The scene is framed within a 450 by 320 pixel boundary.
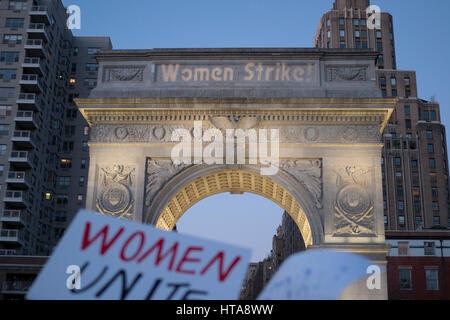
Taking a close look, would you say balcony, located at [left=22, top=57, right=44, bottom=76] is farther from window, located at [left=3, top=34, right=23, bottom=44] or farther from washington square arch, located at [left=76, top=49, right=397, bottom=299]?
washington square arch, located at [left=76, top=49, right=397, bottom=299]

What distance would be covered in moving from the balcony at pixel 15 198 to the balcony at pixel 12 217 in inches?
40.2

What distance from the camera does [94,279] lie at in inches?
279

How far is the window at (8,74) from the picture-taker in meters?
66.4

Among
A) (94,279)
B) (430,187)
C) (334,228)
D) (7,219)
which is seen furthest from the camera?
(430,187)

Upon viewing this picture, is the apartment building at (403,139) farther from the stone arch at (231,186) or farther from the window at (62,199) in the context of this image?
the stone arch at (231,186)

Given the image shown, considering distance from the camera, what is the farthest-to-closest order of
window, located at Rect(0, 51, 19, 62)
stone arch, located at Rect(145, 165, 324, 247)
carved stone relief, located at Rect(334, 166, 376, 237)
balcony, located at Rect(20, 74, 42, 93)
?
window, located at Rect(0, 51, 19, 62) < balcony, located at Rect(20, 74, 42, 93) < stone arch, located at Rect(145, 165, 324, 247) < carved stone relief, located at Rect(334, 166, 376, 237)

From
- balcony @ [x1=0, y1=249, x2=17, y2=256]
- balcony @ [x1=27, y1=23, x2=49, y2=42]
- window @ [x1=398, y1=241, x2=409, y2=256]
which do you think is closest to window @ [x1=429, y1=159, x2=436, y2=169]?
window @ [x1=398, y1=241, x2=409, y2=256]

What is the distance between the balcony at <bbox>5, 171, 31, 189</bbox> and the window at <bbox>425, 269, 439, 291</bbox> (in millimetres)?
42814

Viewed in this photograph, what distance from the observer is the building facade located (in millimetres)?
63469

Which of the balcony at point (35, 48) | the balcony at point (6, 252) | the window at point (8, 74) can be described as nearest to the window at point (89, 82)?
the balcony at point (35, 48)

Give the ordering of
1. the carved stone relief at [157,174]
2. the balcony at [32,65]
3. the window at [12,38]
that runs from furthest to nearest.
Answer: the window at [12,38] → the balcony at [32,65] → the carved stone relief at [157,174]
